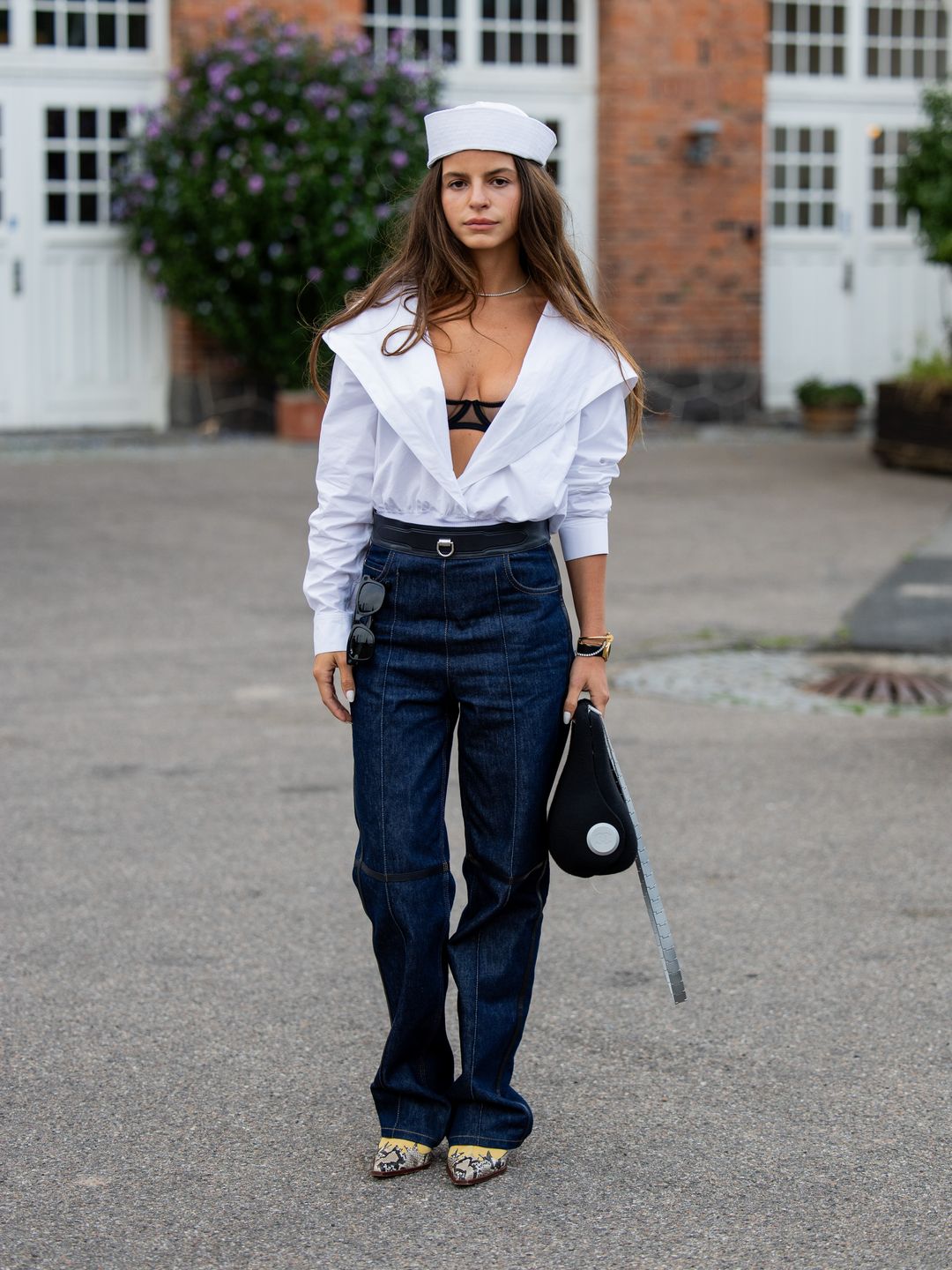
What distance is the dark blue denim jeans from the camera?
3291 mm

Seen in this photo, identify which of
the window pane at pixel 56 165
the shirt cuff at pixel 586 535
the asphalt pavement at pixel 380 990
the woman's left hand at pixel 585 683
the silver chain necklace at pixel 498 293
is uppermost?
the window pane at pixel 56 165

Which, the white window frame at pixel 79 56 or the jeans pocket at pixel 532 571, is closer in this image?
the jeans pocket at pixel 532 571

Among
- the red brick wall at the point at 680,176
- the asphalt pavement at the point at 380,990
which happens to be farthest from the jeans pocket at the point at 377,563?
the red brick wall at the point at 680,176

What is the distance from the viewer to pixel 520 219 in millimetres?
3297

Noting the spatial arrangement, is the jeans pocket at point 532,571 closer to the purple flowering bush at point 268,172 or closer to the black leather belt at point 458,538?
the black leather belt at point 458,538

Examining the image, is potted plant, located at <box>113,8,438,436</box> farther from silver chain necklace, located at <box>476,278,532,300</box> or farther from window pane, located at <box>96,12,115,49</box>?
silver chain necklace, located at <box>476,278,532,300</box>

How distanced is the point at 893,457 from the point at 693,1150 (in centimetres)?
1085

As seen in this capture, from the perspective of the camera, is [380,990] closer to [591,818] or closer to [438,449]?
[591,818]

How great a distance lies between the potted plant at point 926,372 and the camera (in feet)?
43.2

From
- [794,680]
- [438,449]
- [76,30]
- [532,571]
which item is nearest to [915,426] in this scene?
[794,680]

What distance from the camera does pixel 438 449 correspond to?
323 centimetres

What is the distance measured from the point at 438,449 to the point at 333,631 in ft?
1.25

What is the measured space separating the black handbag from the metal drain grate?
4.10 metres

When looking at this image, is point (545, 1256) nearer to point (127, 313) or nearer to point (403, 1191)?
point (403, 1191)
